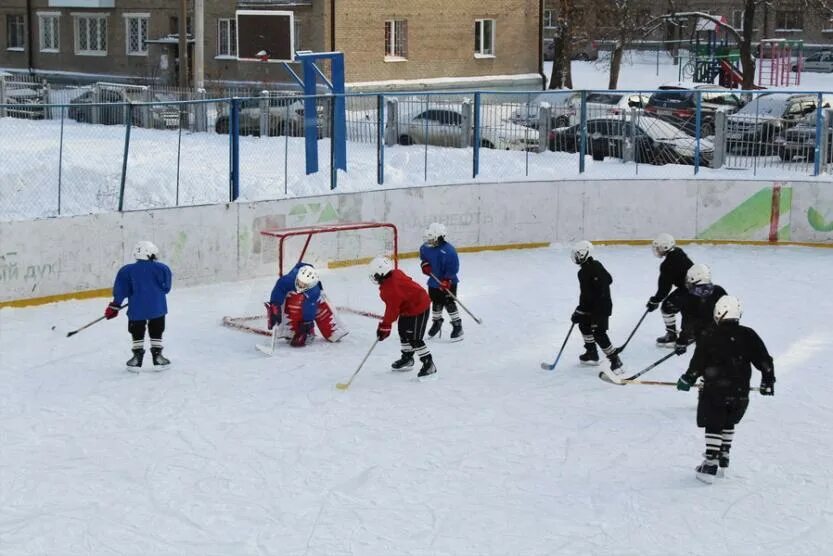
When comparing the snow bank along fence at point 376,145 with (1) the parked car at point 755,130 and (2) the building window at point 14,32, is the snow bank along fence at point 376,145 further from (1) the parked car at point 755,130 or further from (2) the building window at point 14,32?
(2) the building window at point 14,32

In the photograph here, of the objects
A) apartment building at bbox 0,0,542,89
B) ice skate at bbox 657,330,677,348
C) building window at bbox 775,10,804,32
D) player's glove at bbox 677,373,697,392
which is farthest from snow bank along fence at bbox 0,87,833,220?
building window at bbox 775,10,804,32

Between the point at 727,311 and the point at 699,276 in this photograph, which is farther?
the point at 699,276

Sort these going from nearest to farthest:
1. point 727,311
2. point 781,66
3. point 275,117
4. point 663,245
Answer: point 727,311 < point 663,245 < point 275,117 < point 781,66

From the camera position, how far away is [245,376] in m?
12.5

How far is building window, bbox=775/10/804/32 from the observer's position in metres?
53.7

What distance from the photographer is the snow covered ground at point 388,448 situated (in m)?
8.52

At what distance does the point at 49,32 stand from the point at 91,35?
1.77 metres

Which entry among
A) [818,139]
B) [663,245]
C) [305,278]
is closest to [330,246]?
[305,278]

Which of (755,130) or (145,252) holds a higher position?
(755,130)

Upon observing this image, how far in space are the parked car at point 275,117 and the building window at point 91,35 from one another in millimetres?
21284

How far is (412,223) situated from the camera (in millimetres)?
18500

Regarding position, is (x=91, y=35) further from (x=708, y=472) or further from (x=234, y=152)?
(x=708, y=472)

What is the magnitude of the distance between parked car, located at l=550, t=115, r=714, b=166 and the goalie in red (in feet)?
24.3

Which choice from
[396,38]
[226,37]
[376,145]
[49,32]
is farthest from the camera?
[49,32]
